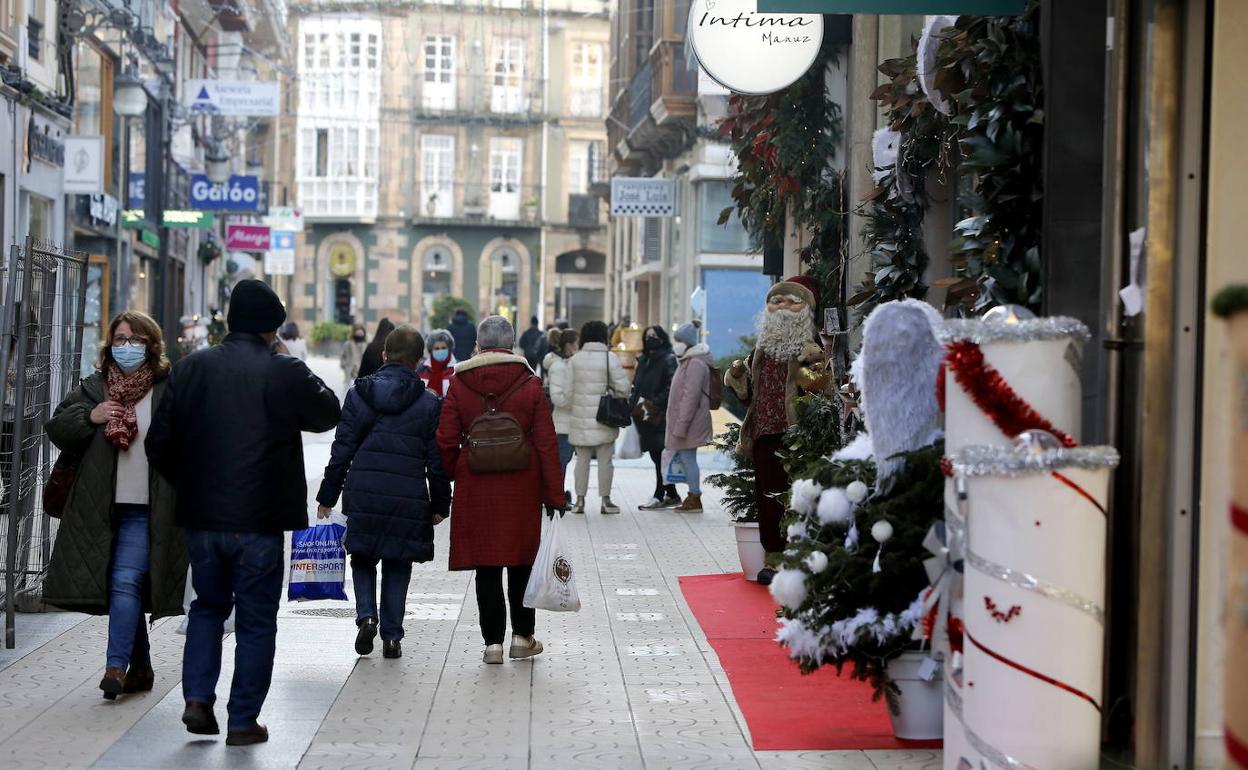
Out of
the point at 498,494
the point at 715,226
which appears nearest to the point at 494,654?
the point at 498,494

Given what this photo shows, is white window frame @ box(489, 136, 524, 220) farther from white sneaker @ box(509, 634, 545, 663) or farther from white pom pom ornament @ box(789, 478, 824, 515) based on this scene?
white pom pom ornament @ box(789, 478, 824, 515)

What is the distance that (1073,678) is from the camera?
5.36m

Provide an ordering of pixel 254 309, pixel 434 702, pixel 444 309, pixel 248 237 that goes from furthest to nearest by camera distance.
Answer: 1. pixel 444 309
2. pixel 248 237
3. pixel 434 702
4. pixel 254 309

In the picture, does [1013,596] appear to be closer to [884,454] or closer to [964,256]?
[884,454]

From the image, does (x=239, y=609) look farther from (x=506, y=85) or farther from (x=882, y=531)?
(x=506, y=85)

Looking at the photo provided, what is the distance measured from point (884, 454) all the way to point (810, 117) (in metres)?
7.51

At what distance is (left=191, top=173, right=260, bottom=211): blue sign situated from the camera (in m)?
31.2

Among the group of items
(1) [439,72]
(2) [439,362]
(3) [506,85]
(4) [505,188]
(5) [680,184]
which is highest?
(1) [439,72]

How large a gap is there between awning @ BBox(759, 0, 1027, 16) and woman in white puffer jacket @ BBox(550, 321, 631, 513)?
9.09m

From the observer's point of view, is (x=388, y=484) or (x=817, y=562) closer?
(x=817, y=562)

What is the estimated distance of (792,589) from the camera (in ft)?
22.2

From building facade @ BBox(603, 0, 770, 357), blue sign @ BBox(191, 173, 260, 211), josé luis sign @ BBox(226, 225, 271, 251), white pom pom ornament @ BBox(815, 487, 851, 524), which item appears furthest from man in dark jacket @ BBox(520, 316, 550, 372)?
white pom pom ornament @ BBox(815, 487, 851, 524)

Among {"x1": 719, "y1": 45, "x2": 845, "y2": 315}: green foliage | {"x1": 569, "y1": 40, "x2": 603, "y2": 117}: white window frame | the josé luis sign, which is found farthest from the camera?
{"x1": 569, "y1": 40, "x2": 603, "y2": 117}: white window frame

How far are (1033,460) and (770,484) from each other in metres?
6.01
